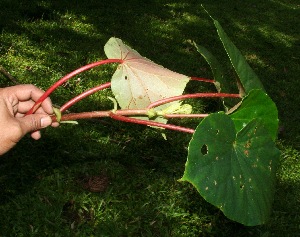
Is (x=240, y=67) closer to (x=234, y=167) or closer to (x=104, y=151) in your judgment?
(x=234, y=167)

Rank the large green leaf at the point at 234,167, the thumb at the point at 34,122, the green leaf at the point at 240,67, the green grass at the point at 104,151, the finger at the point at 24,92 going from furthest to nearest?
the green grass at the point at 104,151 → the finger at the point at 24,92 → the thumb at the point at 34,122 → the green leaf at the point at 240,67 → the large green leaf at the point at 234,167

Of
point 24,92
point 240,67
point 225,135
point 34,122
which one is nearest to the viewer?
point 225,135

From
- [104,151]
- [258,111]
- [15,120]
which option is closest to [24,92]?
[15,120]

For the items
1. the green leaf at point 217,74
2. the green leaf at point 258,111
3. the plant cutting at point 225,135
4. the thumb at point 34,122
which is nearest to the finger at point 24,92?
the thumb at point 34,122

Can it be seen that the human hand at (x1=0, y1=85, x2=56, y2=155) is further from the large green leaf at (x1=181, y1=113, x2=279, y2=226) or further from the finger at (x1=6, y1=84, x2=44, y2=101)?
the large green leaf at (x1=181, y1=113, x2=279, y2=226)

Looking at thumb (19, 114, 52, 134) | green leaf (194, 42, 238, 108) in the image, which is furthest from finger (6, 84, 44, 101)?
green leaf (194, 42, 238, 108)

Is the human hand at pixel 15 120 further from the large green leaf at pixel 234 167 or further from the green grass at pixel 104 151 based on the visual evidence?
the green grass at pixel 104 151

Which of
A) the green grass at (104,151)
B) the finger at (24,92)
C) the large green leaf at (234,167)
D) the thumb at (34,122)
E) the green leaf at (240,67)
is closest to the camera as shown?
the large green leaf at (234,167)
